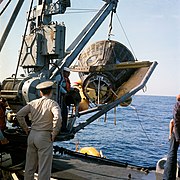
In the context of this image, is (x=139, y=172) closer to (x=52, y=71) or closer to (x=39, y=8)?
(x=52, y=71)

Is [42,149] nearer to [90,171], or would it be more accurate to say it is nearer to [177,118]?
[90,171]

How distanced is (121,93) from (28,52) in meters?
3.20

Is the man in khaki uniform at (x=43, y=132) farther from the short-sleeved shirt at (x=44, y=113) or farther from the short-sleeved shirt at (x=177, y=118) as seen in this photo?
the short-sleeved shirt at (x=177, y=118)

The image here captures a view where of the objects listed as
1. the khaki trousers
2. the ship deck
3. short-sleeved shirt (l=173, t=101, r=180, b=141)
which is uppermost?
short-sleeved shirt (l=173, t=101, r=180, b=141)

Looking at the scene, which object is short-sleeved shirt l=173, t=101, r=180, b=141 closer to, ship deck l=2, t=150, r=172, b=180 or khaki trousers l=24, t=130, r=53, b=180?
ship deck l=2, t=150, r=172, b=180

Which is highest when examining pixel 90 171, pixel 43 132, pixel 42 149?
pixel 43 132

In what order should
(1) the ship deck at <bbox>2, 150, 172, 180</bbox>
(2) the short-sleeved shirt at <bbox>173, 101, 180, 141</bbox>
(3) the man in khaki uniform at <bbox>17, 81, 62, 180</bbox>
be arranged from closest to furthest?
(3) the man in khaki uniform at <bbox>17, 81, 62, 180</bbox>
(2) the short-sleeved shirt at <bbox>173, 101, 180, 141</bbox>
(1) the ship deck at <bbox>2, 150, 172, 180</bbox>

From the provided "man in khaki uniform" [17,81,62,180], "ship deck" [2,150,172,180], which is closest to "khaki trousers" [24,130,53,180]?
"man in khaki uniform" [17,81,62,180]

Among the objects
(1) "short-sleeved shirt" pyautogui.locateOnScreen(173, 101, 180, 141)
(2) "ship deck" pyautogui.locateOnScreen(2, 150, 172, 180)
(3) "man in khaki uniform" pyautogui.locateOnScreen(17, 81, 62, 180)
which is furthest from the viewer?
(2) "ship deck" pyautogui.locateOnScreen(2, 150, 172, 180)

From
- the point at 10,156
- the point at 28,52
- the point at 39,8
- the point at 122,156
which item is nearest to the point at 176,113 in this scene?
the point at 10,156

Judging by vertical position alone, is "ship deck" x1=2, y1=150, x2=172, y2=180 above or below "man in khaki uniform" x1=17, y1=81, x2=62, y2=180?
Answer: below

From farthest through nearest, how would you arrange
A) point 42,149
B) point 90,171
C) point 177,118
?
point 90,171
point 177,118
point 42,149

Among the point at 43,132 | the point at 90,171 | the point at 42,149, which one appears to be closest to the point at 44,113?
the point at 43,132

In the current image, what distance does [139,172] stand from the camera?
6500mm
